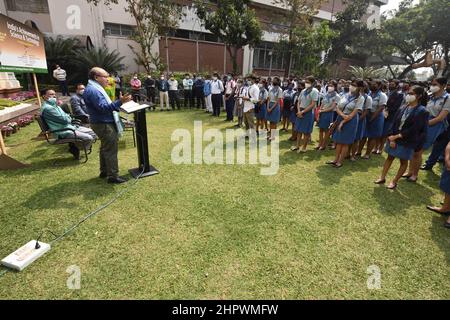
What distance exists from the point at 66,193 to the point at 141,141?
1536mm

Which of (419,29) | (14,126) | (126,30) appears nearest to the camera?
(14,126)

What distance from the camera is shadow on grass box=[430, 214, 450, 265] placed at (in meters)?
3.29

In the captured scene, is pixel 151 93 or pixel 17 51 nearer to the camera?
pixel 17 51

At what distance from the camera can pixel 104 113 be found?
421cm

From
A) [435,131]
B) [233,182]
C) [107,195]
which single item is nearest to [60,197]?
[107,195]

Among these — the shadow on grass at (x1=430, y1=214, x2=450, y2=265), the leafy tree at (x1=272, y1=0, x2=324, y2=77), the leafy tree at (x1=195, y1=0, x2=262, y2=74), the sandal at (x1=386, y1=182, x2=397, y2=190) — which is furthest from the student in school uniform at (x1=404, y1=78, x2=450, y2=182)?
the leafy tree at (x1=272, y1=0, x2=324, y2=77)

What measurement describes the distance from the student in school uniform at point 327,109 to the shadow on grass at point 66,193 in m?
5.36

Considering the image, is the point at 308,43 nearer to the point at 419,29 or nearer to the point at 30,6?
the point at 419,29

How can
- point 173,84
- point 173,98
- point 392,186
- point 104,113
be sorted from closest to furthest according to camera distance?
point 104,113, point 392,186, point 173,84, point 173,98

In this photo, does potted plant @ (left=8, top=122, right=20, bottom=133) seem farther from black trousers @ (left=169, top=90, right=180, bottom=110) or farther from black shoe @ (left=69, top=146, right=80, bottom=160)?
black trousers @ (left=169, top=90, right=180, bottom=110)

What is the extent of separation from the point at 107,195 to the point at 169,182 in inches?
43.2

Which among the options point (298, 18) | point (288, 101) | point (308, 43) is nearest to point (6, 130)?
point (288, 101)

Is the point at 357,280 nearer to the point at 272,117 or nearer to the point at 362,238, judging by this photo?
the point at 362,238

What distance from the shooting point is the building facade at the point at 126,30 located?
1934cm
